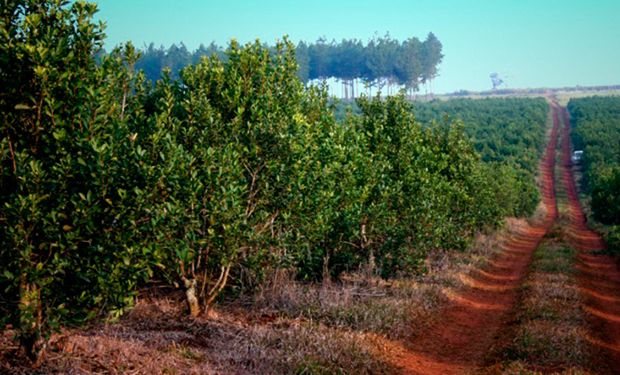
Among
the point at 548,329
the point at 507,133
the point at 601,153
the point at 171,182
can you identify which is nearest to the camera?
the point at 171,182

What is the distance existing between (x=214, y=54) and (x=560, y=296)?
43.6 feet

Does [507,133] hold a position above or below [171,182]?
below

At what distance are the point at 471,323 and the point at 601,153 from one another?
72.3m

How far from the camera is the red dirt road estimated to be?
12461mm

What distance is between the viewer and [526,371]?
10.7 meters

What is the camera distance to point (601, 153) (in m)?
78.6

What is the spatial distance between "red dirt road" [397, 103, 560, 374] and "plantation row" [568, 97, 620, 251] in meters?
12.0

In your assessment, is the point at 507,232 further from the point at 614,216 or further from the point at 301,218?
the point at 301,218

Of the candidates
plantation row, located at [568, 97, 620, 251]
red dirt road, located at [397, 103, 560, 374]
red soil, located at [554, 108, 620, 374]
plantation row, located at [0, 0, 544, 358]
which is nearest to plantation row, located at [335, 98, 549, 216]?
plantation row, located at [568, 97, 620, 251]

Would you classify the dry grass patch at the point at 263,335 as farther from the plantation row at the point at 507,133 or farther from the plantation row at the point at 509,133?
the plantation row at the point at 509,133

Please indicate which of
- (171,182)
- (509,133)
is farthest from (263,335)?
(509,133)

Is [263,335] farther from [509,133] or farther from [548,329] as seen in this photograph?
[509,133]

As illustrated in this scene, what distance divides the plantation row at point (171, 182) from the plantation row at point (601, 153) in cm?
2233

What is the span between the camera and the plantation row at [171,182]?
8.19m
